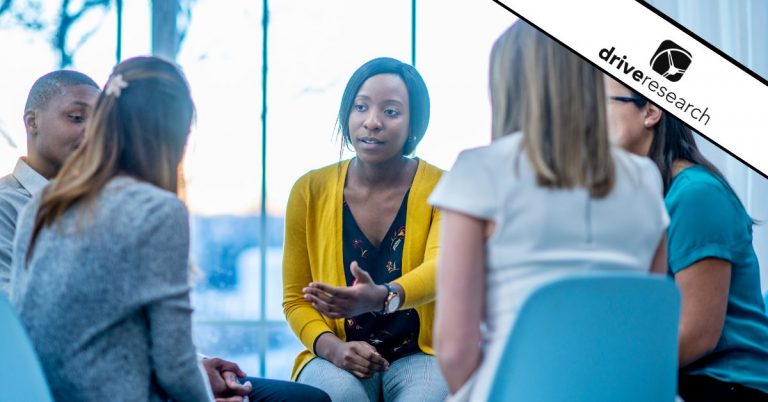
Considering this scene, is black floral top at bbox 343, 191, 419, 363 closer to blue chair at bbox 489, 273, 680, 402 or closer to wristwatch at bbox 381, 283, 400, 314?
wristwatch at bbox 381, 283, 400, 314

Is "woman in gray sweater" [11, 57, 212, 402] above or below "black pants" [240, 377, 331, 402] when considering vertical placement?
above

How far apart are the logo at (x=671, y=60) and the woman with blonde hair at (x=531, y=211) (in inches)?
37.6

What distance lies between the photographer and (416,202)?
92.7 inches

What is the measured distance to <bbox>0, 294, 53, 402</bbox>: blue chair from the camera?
1.31 m

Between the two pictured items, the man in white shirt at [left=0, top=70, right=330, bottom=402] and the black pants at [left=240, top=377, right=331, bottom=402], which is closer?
the black pants at [left=240, top=377, right=331, bottom=402]

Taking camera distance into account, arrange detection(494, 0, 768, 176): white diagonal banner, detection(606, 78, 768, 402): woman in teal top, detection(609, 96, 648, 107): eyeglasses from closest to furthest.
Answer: detection(606, 78, 768, 402): woman in teal top, detection(609, 96, 648, 107): eyeglasses, detection(494, 0, 768, 176): white diagonal banner

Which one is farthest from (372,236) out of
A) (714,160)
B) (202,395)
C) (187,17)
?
(187,17)

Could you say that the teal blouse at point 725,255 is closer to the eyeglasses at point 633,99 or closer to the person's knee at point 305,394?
the eyeglasses at point 633,99

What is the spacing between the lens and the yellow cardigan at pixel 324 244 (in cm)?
229

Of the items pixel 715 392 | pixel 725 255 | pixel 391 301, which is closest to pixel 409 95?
pixel 391 301

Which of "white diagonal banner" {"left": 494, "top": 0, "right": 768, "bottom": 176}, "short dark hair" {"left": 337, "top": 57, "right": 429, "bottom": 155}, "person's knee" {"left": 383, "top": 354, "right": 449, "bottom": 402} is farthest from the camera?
"short dark hair" {"left": 337, "top": 57, "right": 429, "bottom": 155}

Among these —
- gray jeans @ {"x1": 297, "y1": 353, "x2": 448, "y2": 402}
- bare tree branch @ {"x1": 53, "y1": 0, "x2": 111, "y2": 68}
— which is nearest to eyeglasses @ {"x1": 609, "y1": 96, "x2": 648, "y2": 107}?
gray jeans @ {"x1": 297, "y1": 353, "x2": 448, "y2": 402}

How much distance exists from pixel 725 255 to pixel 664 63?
733 millimetres

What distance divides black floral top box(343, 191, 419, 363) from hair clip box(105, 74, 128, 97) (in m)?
0.94
